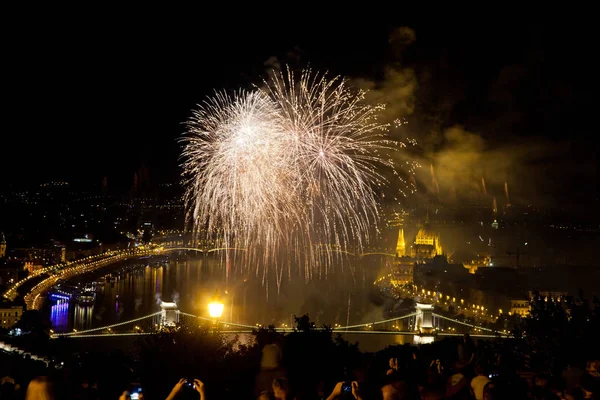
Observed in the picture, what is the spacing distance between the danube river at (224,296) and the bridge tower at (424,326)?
3397 millimetres

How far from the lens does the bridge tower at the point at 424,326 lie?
14.0 metres

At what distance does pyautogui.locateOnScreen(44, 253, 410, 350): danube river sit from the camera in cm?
1936

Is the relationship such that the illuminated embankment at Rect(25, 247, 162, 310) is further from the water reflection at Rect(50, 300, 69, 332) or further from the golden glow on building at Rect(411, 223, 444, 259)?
the golden glow on building at Rect(411, 223, 444, 259)

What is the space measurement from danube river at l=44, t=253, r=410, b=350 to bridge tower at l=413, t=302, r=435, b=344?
3.40 meters

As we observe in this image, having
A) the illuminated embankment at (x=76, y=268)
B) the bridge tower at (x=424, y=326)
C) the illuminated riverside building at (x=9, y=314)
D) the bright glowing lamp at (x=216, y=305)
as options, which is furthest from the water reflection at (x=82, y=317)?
the bright glowing lamp at (x=216, y=305)

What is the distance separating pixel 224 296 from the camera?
599 inches

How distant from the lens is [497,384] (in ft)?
5.52

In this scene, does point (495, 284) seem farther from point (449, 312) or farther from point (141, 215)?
point (141, 215)

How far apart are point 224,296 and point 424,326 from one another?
468 cm

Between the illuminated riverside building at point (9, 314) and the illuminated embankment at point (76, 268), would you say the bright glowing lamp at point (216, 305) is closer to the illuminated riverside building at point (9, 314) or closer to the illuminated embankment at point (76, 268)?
the illuminated riverside building at point (9, 314)

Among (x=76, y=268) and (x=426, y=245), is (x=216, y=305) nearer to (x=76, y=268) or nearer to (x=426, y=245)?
(x=76, y=268)

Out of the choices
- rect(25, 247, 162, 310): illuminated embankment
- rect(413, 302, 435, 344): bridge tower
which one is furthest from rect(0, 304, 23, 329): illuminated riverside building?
rect(413, 302, 435, 344): bridge tower

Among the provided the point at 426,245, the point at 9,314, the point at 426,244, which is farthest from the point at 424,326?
the point at 426,244

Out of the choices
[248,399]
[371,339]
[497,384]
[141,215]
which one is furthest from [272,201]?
[141,215]
